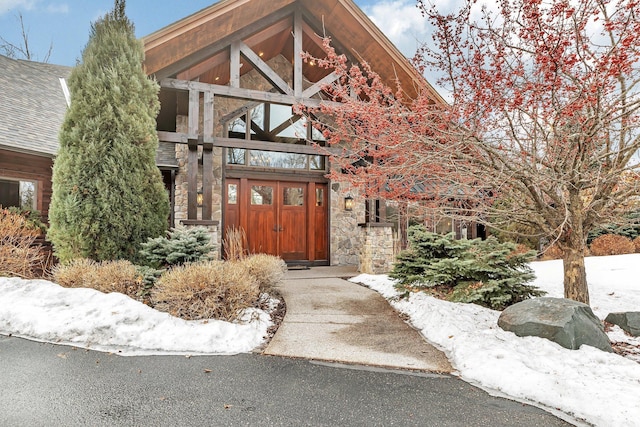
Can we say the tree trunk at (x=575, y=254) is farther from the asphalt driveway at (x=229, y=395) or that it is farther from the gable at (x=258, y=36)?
the gable at (x=258, y=36)

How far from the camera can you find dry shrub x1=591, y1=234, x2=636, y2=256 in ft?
29.2

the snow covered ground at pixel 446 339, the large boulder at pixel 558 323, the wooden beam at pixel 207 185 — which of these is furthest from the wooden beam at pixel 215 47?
the large boulder at pixel 558 323

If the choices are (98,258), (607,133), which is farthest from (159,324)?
(607,133)

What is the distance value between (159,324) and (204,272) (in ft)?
2.20

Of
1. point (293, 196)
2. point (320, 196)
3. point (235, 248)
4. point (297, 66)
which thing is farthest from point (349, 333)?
point (320, 196)

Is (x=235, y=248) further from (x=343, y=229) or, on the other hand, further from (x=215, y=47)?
(x=215, y=47)

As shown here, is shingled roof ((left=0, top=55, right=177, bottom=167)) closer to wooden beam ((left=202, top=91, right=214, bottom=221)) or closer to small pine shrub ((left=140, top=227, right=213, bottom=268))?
A: wooden beam ((left=202, top=91, right=214, bottom=221))

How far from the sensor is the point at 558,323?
3.19m

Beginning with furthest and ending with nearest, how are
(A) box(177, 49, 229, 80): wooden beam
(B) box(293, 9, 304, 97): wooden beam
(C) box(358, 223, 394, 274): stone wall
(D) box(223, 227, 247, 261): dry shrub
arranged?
(C) box(358, 223, 394, 274): stone wall, (B) box(293, 9, 304, 97): wooden beam, (A) box(177, 49, 229, 80): wooden beam, (D) box(223, 227, 247, 261): dry shrub

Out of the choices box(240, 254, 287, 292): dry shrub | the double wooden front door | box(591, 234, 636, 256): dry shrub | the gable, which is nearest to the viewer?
box(240, 254, 287, 292): dry shrub

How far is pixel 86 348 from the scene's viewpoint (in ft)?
10.6

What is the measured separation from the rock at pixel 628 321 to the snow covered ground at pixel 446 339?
11 cm

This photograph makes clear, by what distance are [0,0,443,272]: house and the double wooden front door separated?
26mm

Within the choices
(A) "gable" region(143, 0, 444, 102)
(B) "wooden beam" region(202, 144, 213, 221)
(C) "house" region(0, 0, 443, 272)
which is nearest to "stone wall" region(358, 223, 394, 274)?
(C) "house" region(0, 0, 443, 272)
